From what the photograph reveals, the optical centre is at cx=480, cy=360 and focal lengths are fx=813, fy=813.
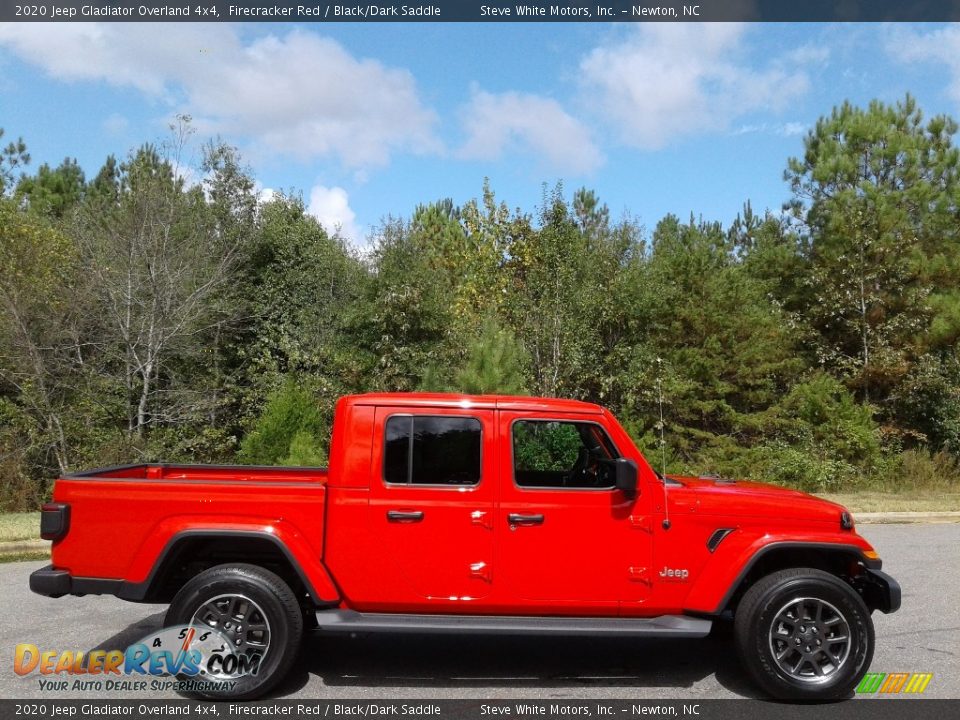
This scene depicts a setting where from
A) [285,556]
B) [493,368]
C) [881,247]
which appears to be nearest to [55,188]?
[493,368]

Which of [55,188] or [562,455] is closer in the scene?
[562,455]

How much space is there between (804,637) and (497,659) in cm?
208

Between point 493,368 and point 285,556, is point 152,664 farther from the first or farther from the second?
point 493,368

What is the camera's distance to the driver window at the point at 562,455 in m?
5.33

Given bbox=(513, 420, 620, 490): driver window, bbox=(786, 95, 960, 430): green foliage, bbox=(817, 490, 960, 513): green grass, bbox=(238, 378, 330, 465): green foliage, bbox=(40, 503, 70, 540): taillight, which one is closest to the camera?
bbox=(40, 503, 70, 540): taillight

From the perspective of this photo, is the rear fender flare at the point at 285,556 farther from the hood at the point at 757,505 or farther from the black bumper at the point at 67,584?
the hood at the point at 757,505

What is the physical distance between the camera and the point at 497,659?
228 inches

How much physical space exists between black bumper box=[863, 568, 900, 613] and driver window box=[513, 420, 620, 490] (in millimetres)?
1745

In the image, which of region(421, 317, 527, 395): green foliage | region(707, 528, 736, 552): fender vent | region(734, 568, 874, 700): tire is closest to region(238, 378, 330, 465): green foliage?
region(421, 317, 527, 395): green foliage

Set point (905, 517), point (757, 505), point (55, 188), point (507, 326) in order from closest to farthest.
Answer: point (757, 505)
point (905, 517)
point (507, 326)
point (55, 188)

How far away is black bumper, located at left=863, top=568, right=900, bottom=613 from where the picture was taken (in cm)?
504

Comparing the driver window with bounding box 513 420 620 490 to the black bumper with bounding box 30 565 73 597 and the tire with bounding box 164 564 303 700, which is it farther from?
the black bumper with bounding box 30 565 73 597

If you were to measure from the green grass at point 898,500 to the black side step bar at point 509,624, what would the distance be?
9.77 metres

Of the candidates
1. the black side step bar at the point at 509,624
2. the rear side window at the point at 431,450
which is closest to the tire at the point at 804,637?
the black side step bar at the point at 509,624
